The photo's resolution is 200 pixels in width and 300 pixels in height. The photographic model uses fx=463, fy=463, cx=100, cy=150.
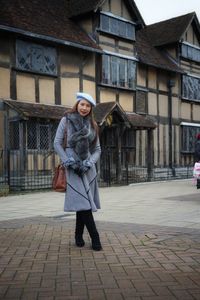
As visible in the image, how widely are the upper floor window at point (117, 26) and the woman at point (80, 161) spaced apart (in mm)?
15129

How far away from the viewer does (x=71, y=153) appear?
5.84 metres

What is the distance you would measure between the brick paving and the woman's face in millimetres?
1732

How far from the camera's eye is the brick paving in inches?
161

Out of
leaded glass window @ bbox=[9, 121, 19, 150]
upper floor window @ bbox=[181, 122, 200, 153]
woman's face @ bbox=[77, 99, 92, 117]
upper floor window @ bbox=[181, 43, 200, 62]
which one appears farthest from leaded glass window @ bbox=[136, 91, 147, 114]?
woman's face @ bbox=[77, 99, 92, 117]

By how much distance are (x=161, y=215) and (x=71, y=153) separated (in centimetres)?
369

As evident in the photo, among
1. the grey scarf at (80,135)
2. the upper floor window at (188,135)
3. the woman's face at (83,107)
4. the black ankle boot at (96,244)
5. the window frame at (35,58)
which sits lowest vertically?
the black ankle boot at (96,244)

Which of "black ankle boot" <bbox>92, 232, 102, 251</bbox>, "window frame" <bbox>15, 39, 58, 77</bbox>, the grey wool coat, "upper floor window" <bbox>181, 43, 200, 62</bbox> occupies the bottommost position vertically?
"black ankle boot" <bbox>92, 232, 102, 251</bbox>

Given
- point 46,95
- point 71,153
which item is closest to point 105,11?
point 46,95

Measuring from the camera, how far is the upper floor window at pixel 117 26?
67.0 ft

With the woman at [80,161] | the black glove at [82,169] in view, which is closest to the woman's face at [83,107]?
the woman at [80,161]

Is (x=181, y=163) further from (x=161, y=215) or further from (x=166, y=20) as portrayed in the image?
(x=161, y=215)

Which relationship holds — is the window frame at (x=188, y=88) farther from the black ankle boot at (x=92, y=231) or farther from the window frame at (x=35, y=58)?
the black ankle boot at (x=92, y=231)

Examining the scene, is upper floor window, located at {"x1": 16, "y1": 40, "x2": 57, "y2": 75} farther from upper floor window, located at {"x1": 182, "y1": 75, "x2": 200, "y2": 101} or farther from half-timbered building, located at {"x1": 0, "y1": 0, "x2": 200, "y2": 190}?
upper floor window, located at {"x1": 182, "y1": 75, "x2": 200, "y2": 101}

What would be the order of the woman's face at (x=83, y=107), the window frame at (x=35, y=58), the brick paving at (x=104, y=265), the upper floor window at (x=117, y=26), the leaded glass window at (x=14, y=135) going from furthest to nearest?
the upper floor window at (x=117, y=26) → the window frame at (x=35, y=58) → the leaded glass window at (x=14, y=135) → the woman's face at (x=83, y=107) → the brick paving at (x=104, y=265)
